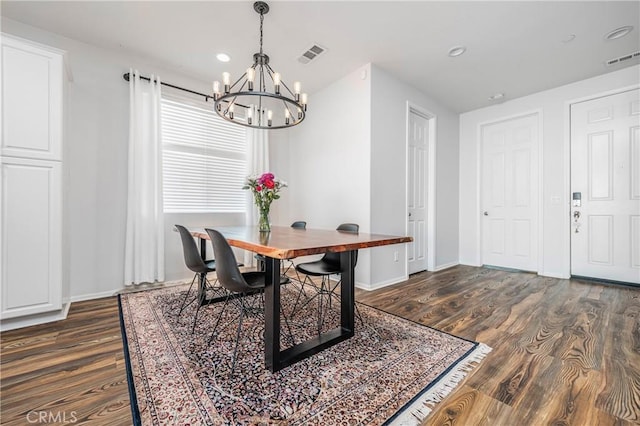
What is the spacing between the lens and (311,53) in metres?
3.13

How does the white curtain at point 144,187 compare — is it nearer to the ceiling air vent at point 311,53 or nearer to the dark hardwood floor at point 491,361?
the dark hardwood floor at point 491,361

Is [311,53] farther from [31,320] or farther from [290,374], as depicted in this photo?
[31,320]

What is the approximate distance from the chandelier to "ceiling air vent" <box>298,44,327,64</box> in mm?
317

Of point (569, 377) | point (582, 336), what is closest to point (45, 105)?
point (569, 377)

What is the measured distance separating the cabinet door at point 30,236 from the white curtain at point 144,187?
774 mm

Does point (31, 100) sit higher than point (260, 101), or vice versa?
point (260, 101)

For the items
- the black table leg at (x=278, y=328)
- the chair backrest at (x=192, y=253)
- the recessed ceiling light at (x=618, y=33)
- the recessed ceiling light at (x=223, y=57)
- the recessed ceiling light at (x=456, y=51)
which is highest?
the recessed ceiling light at (x=456, y=51)

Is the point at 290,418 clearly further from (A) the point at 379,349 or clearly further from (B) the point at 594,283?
(B) the point at 594,283

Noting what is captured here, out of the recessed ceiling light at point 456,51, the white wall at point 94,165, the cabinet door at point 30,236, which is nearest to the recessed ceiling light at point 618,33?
the recessed ceiling light at point 456,51

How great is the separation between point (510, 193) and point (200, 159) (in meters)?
4.93

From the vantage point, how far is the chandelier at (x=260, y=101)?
2398 millimetres

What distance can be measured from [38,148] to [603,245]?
6458mm

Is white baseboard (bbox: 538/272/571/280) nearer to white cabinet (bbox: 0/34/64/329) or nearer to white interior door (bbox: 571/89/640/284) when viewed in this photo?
white interior door (bbox: 571/89/640/284)

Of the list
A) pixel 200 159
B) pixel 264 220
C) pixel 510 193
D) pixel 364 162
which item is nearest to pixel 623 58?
pixel 510 193
